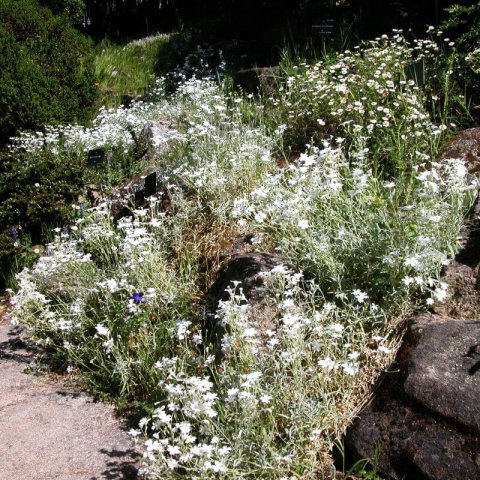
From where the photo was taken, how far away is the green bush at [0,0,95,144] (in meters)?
7.60

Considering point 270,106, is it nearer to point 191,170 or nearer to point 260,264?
point 191,170

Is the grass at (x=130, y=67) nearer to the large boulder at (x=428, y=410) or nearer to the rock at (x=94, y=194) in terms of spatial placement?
the rock at (x=94, y=194)

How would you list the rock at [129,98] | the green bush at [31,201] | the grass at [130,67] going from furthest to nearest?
the grass at [130,67], the rock at [129,98], the green bush at [31,201]

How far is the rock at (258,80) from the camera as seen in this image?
7488 millimetres

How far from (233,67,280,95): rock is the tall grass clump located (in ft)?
5.12

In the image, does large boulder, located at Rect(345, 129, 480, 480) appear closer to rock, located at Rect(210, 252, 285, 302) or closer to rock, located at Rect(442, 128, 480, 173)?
rock, located at Rect(210, 252, 285, 302)

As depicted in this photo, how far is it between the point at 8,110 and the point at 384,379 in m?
6.11

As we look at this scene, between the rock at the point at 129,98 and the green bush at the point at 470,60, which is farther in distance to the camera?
the rock at the point at 129,98

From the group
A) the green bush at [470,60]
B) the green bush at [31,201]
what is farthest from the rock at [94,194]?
the green bush at [470,60]

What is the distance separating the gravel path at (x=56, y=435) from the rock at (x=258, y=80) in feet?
15.0

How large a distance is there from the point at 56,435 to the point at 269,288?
57.3 inches

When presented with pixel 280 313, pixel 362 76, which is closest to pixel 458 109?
→ pixel 362 76

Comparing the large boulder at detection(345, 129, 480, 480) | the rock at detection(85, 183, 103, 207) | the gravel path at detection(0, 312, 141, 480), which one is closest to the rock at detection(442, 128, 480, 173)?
the large boulder at detection(345, 129, 480, 480)

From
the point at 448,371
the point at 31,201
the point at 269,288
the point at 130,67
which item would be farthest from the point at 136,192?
the point at 130,67
